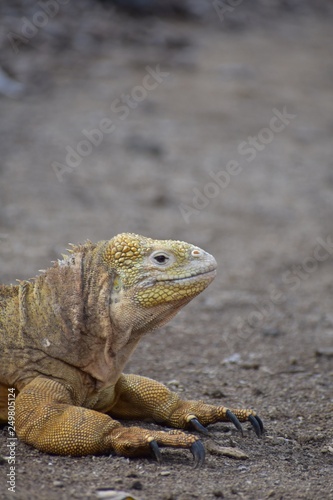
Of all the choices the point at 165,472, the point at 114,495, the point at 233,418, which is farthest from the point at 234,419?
the point at 114,495

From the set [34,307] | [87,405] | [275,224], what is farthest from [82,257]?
[275,224]

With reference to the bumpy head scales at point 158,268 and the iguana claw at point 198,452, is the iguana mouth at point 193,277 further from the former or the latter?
the iguana claw at point 198,452

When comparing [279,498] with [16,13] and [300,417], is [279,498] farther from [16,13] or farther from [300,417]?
[16,13]

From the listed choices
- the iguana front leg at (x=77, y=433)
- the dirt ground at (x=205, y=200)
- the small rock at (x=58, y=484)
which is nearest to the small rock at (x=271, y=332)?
the dirt ground at (x=205, y=200)

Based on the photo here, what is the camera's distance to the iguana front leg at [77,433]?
5.12 meters

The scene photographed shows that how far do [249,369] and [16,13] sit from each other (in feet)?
51.3

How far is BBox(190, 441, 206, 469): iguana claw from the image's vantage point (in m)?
5.15

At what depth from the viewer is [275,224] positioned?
13.9 metres

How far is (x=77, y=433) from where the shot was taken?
202 inches

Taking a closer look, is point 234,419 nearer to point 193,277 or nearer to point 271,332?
point 193,277

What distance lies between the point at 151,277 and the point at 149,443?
1.06m

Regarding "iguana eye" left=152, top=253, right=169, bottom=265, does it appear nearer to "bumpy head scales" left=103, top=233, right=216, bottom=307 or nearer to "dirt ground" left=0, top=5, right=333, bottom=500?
"bumpy head scales" left=103, top=233, right=216, bottom=307

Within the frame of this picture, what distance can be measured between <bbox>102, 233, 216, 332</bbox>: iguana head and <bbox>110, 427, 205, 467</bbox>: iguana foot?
70 cm

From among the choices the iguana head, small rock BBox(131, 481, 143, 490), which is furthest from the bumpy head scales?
small rock BBox(131, 481, 143, 490)
